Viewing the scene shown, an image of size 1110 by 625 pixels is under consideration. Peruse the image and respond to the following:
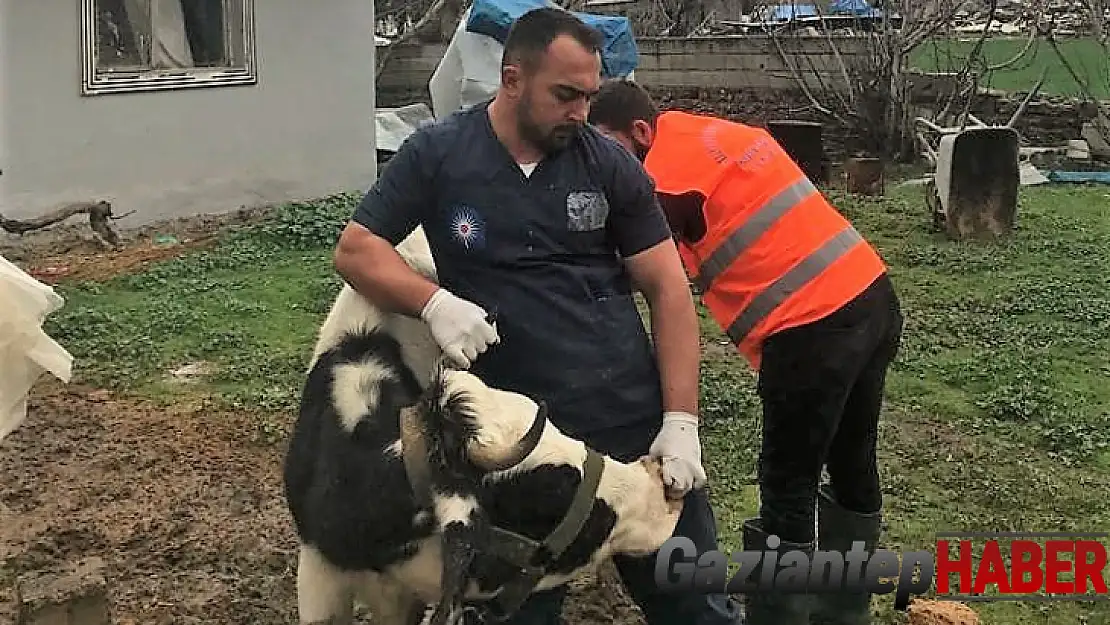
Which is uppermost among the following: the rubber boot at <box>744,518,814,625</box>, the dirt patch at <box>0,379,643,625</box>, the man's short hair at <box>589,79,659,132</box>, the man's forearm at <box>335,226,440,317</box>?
the man's short hair at <box>589,79,659,132</box>

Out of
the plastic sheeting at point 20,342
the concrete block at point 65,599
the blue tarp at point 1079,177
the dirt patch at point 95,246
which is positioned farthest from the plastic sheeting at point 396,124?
the concrete block at point 65,599

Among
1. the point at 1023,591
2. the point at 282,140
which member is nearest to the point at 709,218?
the point at 1023,591

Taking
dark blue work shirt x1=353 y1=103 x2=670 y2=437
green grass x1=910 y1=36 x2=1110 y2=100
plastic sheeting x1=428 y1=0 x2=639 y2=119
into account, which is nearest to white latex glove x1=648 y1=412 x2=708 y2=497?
dark blue work shirt x1=353 y1=103 x2=670 y2=437

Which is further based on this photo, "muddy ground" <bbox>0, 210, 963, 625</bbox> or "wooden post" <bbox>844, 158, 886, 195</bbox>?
"wooden post" <bbox>844, 158, 886, 195</bbox>

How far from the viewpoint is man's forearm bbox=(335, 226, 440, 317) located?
257cm

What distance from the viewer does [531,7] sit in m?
10.3

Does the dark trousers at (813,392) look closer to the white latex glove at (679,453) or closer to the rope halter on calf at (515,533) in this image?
the white latex glove at (679,453)

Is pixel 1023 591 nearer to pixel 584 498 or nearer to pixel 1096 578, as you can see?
pixel 1096 578

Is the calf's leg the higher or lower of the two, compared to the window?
lower

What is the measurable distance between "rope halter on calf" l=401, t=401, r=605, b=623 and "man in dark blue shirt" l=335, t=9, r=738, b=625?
292 millimetres

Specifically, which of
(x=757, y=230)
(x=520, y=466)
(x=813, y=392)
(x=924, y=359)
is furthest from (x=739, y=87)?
(x=520, y=466)

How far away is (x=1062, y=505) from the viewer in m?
4.58

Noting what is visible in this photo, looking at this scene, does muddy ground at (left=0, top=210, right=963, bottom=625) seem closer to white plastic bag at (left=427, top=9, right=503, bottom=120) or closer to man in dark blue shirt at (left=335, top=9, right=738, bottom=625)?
man in dark blue shirt at (left=335, top=9, right=738, bottom=625)

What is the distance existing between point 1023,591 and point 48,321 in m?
5.17
